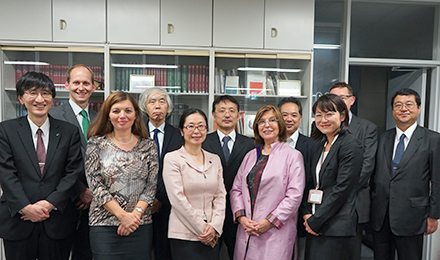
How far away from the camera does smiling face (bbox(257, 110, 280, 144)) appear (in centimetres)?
226

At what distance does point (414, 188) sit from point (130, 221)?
7.58 ft

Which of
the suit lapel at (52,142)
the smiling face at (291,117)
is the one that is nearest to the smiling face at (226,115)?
the smiling face at (291,117)

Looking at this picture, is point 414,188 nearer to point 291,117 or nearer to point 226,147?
point 291,117

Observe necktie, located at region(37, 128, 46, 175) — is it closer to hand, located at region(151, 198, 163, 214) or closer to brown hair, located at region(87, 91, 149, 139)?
brown hair, located at region(87, 91, 149, 139)

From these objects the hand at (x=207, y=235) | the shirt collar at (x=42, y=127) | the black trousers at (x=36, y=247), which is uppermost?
the shirt collar at (x=42, y=127)

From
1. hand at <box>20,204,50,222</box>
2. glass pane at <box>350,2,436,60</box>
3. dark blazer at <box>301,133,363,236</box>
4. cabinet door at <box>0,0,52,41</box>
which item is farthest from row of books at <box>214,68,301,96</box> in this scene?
hand at <box>20,204,50,222</box>

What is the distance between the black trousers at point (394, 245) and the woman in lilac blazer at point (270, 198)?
38.9 inches

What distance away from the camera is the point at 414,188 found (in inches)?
95.9

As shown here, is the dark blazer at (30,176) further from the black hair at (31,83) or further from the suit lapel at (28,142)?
the black hair at (31,83)

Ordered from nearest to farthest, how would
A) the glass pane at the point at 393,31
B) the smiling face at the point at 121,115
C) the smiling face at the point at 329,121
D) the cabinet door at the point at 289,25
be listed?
the smiling face at the point at 121,115
the smiling face at the point at 329,121
the cabinet door at the point at 289,25
the glass pane at the point at 393,31

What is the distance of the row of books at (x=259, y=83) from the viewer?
3451 mm

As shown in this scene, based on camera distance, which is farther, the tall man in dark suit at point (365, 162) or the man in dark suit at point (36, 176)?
the tall man in dark suit at point (365, 162)

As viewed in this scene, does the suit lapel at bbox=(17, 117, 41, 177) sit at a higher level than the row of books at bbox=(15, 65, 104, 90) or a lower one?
lower

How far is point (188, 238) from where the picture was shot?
201 centimetres
